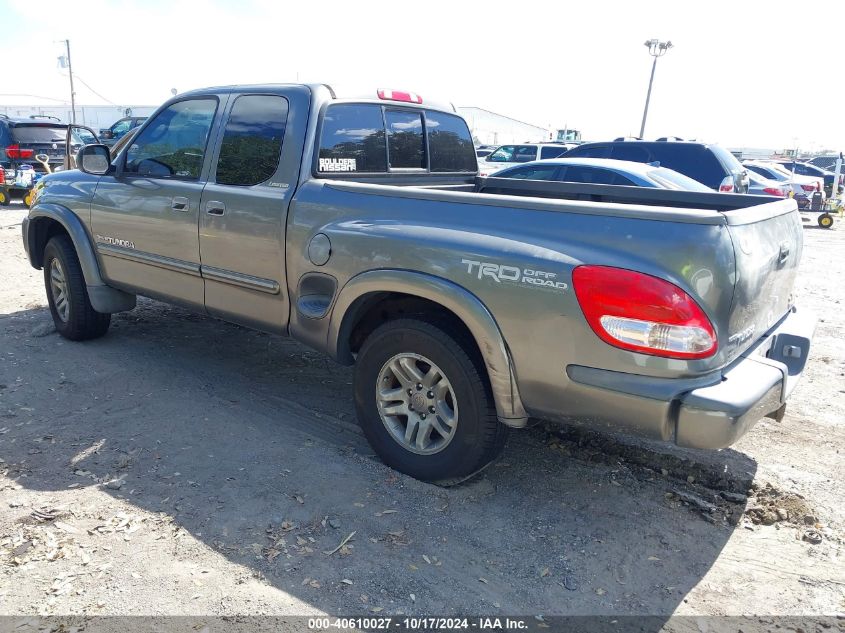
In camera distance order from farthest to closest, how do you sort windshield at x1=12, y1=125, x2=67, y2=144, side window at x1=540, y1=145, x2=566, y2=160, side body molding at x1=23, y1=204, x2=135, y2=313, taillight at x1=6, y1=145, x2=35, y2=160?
side window at x1=540, y1=145, x2=566, y2=160, windshield at x1=12, y1=125, x2=67, y2=144, taillight at x1=6, y1=145, x2=35, y2=160, side body molding at x1=23, y1=204, x2=135, y2=313

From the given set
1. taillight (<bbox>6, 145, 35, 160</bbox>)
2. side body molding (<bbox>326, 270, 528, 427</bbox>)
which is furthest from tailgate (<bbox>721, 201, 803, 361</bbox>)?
taillight (<bbox>6, 145, 35, 160</bbox>)

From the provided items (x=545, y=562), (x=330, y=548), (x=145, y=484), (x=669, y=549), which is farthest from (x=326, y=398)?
(x=669, y=549)

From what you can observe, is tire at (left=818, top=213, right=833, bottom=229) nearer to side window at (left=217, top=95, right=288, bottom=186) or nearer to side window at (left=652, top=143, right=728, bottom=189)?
side window at (left=652, top=143, right=728, bottom=189)

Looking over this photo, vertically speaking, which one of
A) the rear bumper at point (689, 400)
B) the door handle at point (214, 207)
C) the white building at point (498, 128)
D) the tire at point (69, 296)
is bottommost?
the tire at point (69, 296)

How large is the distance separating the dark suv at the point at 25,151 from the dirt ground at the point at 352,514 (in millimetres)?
11461

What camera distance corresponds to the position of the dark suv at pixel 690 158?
10570 mm

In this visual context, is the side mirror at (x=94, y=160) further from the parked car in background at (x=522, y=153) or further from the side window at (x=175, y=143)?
the parked car in background at (x=522, y=153)

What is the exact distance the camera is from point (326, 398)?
464 cm

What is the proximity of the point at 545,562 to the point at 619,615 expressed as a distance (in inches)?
15.5

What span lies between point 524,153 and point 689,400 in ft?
52.6

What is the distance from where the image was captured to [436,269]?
3.12 meters

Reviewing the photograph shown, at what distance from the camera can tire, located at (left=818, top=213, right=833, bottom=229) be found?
56.4 ft

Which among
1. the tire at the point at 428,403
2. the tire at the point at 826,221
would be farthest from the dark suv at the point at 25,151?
the tire at the point at 826,221

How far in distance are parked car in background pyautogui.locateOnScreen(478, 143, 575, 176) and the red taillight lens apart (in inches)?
585
